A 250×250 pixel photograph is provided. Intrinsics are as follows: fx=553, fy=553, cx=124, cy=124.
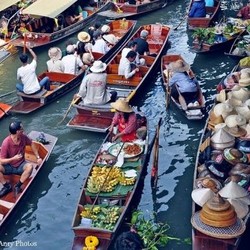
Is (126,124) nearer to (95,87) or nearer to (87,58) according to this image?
(95,87)

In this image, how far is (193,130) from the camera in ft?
43.9

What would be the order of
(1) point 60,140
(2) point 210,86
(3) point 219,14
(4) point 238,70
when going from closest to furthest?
(1) point 60,140, (4) point 238,70, (2) point 210,86, (3) point 219,14

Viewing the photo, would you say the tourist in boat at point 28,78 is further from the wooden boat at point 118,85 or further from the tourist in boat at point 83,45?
the tourist in boat at point 83,45

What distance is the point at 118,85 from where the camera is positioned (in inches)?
574

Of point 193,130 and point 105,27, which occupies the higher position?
point 105,27

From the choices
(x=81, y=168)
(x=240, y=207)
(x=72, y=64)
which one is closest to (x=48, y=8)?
(x=72, y=64)

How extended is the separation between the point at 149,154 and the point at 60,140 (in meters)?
2.48

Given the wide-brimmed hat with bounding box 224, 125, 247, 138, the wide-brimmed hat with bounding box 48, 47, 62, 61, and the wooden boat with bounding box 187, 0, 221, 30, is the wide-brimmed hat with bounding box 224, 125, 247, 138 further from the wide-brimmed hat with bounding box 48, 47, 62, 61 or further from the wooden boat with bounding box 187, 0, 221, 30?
the wooden boat with bounding box 187, 0, 221, 30

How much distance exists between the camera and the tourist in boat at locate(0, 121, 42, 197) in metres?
10.5

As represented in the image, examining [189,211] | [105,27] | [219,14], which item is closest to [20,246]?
[189,211]

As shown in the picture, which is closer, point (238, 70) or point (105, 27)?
point (238, 70)

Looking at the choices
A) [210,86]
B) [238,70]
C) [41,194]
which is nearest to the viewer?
[41,194]

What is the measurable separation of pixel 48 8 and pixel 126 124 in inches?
298

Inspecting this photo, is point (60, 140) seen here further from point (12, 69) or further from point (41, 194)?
point (12, 69)
